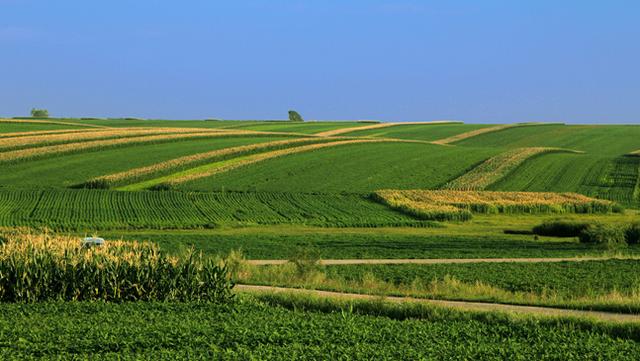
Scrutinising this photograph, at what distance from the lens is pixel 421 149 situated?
10562 centimetres

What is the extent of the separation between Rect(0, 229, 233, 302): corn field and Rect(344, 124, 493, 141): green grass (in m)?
108

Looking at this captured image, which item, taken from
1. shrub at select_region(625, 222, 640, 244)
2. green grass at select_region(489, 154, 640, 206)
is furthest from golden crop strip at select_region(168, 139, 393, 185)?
shrub at select_region(625, 222, 640, 244)

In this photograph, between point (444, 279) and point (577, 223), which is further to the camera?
point (577, 223)

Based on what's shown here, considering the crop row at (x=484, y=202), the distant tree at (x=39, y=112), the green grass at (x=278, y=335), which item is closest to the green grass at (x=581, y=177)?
the crop row at (x=484, y=202)

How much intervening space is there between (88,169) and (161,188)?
34.0 feet

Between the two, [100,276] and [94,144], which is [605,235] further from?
[94,144]

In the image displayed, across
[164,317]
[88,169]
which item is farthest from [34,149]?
[164,317]

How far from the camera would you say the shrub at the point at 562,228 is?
58.4 m

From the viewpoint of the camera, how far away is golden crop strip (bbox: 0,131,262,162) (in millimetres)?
85938

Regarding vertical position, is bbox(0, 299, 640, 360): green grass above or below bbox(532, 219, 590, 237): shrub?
above

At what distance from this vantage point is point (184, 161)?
86.1 meters

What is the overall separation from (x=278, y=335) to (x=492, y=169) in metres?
74.5

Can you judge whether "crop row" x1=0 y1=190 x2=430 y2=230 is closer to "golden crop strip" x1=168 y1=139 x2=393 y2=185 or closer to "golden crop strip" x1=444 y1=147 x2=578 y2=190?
"golden crop strip" x1=168 y1=139 x2=393 y2=185

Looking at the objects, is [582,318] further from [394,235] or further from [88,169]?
[88,169]
